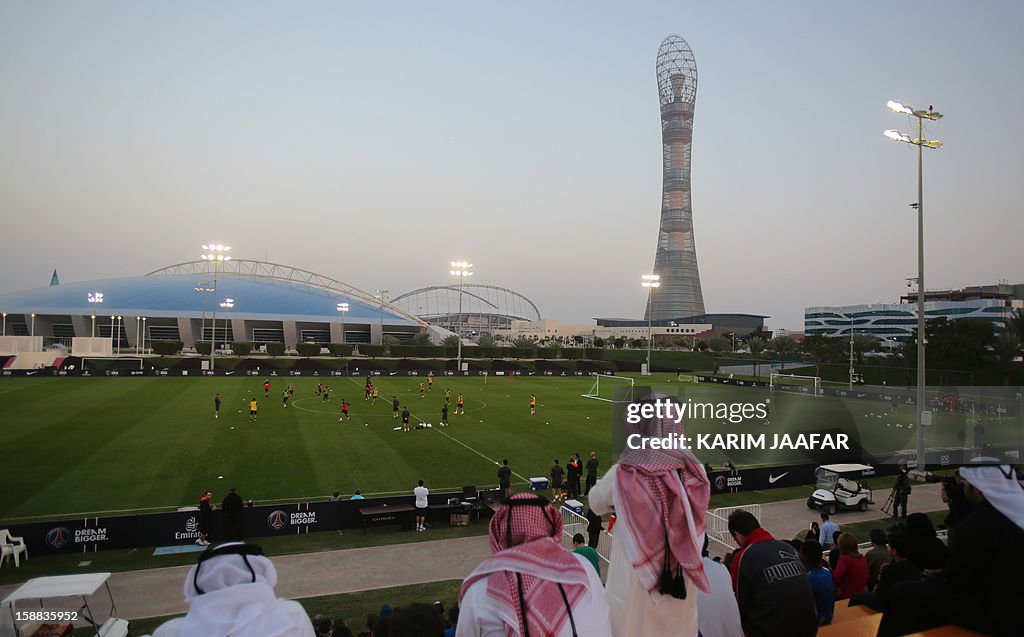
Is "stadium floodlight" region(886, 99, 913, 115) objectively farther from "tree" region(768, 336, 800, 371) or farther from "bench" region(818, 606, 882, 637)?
"tree" region(768, 336, 800, 371)

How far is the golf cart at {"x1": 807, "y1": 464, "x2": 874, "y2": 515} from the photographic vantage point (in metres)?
17.5

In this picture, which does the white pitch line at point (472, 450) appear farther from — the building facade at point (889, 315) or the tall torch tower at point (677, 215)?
the tall torch tower at point (677, 215)

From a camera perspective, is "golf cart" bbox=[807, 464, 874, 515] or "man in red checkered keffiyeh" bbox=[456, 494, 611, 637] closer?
"man in red checkered keffiyeh" bbox=[456, 494, 611, 637]

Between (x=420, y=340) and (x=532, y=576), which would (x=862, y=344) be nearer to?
(x=420, y=340)

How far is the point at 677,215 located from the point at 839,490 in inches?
5236

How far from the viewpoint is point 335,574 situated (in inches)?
487

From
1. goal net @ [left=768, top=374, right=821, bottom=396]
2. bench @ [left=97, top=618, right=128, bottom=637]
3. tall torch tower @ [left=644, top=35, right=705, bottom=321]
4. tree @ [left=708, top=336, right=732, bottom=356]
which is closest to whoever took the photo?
bench @ [left=97, top=618, right=128, bottom=637]

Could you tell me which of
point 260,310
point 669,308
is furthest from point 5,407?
point 669,308

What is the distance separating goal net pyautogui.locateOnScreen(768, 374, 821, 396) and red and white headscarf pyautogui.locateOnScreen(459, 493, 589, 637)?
43.6 m

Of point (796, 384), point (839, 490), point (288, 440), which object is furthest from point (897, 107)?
point (796, 384)

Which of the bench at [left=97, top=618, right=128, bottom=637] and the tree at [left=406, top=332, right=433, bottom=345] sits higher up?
the tree at [left=406, top=332, right=433, bottom=345]

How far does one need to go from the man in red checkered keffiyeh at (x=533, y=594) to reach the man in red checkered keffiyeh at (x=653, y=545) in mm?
620

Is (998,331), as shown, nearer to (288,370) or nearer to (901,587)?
(901,587)

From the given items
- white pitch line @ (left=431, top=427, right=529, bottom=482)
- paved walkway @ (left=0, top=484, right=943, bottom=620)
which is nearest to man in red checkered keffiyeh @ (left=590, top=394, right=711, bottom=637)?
paved walkway @ (left=0, top=484, right=943, bottom=620)
